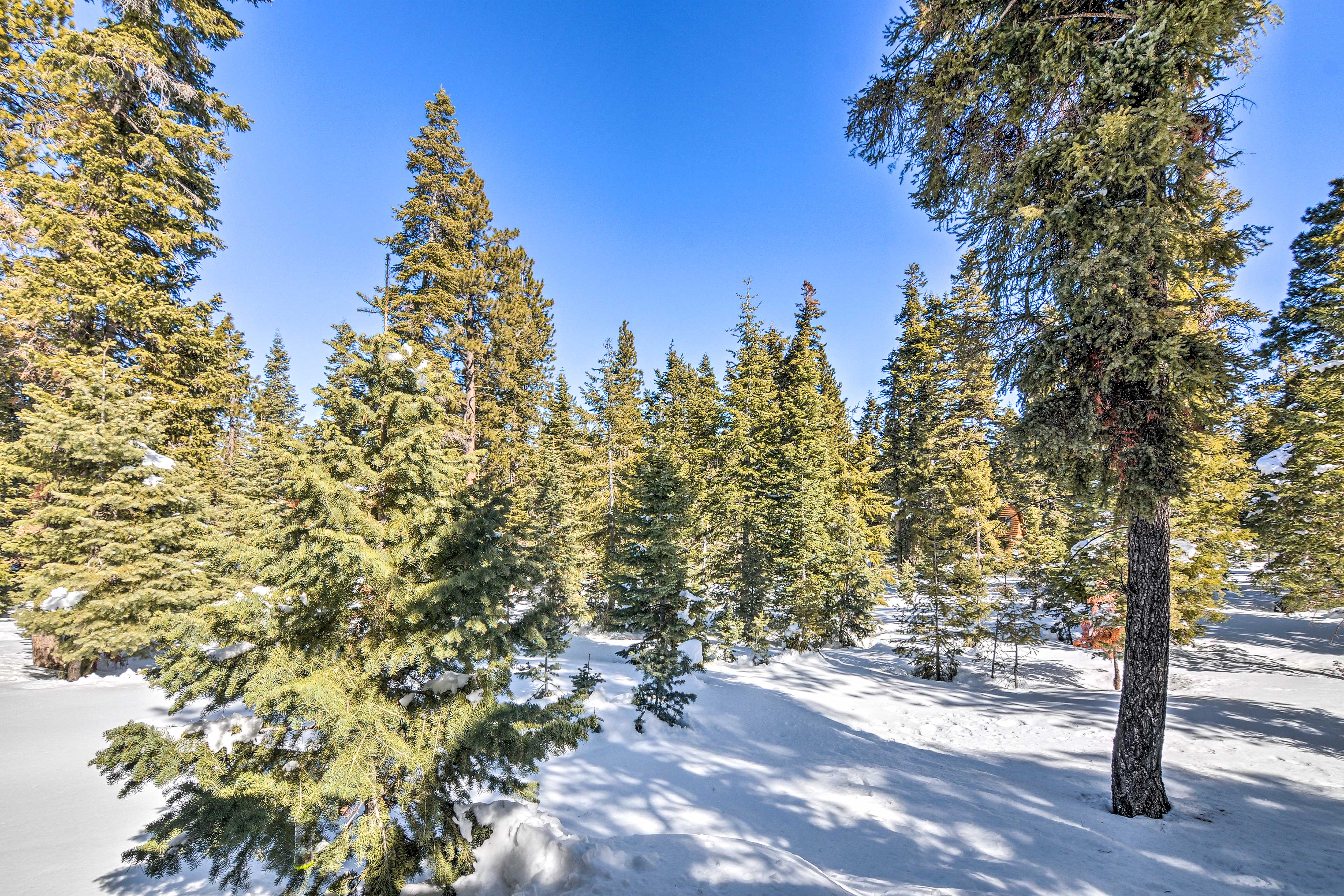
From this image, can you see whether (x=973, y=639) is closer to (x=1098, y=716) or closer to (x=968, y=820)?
(x=1098, y=716)

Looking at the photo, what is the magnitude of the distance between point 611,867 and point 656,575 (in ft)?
23.9

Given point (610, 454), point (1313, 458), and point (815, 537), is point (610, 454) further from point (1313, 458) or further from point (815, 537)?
point (1313, 458)

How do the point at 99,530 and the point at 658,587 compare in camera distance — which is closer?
the point at 99,530

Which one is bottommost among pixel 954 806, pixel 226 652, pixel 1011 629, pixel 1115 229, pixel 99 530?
pixel 954 806

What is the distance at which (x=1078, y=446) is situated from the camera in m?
6.57

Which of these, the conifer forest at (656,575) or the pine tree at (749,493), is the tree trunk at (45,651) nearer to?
the conifer forest at (656,575)

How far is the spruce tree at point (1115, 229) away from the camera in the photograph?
586 centimetres

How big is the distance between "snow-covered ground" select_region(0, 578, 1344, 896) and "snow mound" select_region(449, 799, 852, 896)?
3 cm

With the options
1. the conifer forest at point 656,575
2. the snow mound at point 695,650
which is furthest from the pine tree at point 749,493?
the snow mound at point 695,650

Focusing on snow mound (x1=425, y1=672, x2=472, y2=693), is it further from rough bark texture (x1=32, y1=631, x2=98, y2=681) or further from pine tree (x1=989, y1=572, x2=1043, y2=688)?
pine tree (x1=989, y1=572, x2=1043, y2=688)

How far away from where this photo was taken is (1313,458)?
1184 centimetres

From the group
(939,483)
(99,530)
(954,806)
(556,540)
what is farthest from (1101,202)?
(99,530)

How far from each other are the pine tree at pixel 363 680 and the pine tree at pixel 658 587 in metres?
6.67

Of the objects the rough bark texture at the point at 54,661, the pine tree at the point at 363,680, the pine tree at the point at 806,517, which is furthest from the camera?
the pine tree at the point at 806,517
